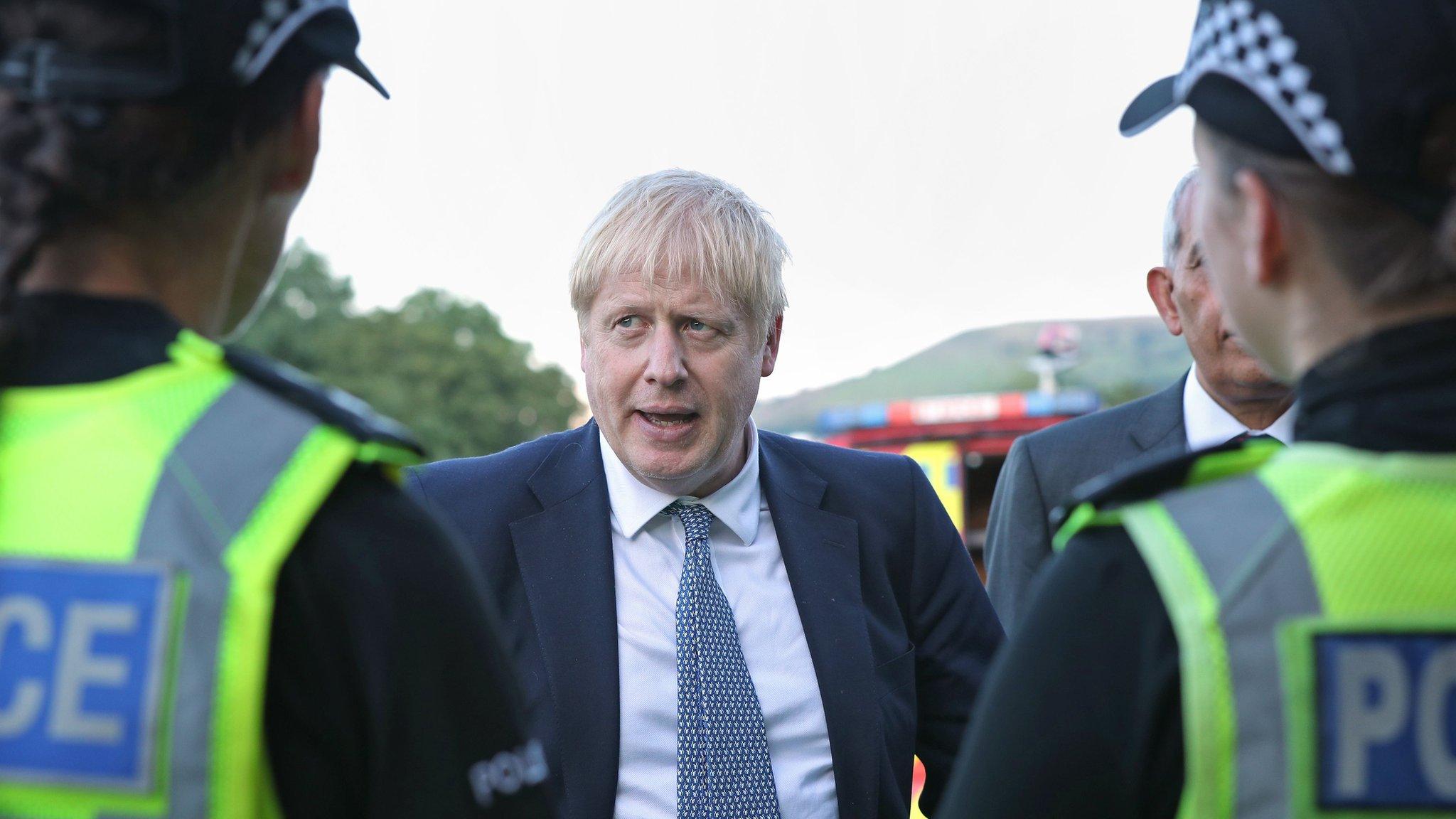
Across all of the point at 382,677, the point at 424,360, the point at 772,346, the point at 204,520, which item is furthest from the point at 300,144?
the point at 424,360

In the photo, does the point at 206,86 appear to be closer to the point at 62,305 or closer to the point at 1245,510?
the point at 62,305

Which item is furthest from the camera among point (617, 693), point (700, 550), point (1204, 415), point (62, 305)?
point (1204, 415)

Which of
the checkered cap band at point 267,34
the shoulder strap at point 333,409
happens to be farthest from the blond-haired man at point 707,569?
the checkered cap band at point 267,34

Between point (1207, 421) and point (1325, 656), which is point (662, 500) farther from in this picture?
point (1325, 656)

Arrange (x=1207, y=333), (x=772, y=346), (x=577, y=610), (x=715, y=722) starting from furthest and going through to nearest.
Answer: (x=772, y=346), (x=1207, y=333), (x=577, y=610), (x=715, y=722)

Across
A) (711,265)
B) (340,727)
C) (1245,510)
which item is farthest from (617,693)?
(1245,510)

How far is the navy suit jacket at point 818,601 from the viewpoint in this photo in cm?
272

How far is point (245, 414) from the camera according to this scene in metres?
1.26

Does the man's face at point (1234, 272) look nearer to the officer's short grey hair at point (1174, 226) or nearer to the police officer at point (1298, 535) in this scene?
the police officer at point (1298, 535)

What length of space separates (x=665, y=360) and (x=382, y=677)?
1.84m

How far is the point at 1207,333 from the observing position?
3357 millimetres

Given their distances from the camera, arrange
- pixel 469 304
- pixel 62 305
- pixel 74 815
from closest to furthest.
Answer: pixel 74 815, pixel 62 305, pixel 469 304

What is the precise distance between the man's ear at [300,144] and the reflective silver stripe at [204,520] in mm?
278

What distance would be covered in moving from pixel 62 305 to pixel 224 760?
0.47m
